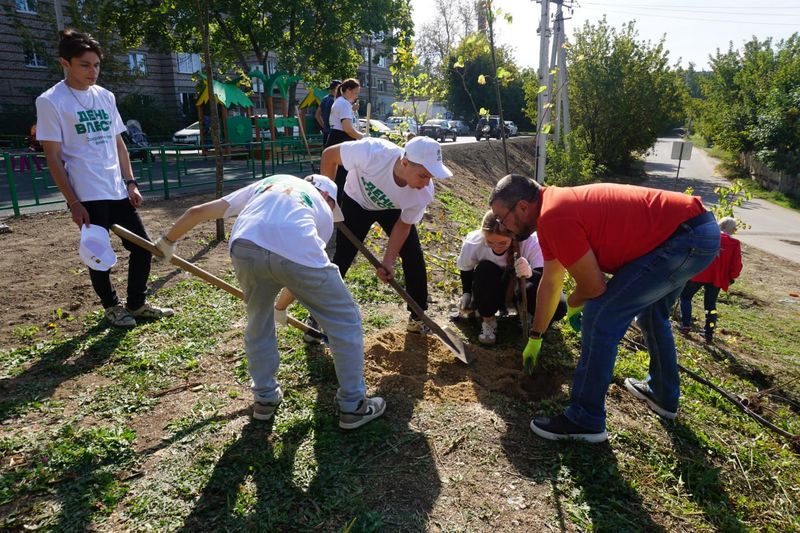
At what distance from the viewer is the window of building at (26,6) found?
21041 millimetres

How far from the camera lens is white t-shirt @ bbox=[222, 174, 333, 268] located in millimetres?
2182

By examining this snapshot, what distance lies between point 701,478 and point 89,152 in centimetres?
405

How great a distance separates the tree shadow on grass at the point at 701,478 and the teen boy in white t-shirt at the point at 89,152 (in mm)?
3588

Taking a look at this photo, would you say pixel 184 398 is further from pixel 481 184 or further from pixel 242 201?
pixel 481 184

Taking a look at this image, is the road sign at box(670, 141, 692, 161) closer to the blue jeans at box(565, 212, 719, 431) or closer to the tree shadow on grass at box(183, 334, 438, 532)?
the blue jeans at box(565, 212, 719, 431)

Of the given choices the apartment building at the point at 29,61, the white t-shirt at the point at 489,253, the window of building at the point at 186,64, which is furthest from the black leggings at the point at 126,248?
the window of building at the point at 186,64

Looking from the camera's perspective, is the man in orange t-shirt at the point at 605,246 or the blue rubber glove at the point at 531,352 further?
the blue rubber glove at the point at 531,352

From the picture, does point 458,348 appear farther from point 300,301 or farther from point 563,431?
point 300,301

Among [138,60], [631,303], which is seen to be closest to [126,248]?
[631,303]

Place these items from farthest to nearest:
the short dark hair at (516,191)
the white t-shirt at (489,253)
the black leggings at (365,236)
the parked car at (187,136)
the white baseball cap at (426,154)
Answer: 1. the parked car at (187,136)
2. the white t-shirt at (489,253)
3. the black leggings at (365,236)
4. the white baseball cap at (426,154)
5. the short dark hair at (516,191)

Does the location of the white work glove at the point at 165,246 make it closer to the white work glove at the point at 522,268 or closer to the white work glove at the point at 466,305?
the white work glove at the point at 522,268

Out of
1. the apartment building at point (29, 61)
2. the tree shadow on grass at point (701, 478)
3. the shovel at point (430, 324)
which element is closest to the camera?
the tree shadow on grass at point (701, 478)

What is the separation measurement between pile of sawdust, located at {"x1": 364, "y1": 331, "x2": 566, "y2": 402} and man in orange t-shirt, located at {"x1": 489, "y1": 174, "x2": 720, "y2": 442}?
0.69 meters

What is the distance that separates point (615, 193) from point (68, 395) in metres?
3.10
